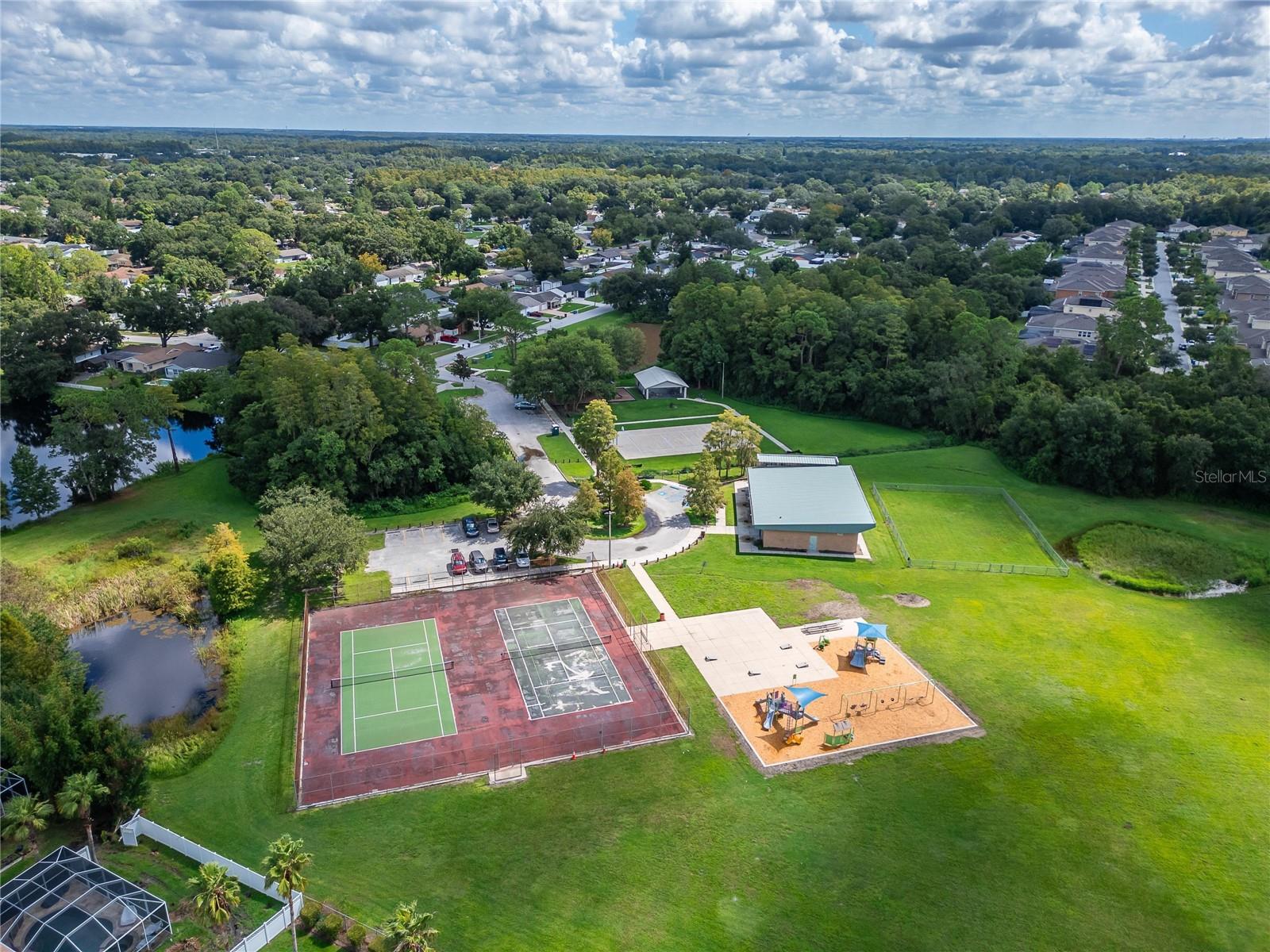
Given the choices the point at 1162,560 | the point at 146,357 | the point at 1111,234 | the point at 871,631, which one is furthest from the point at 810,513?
the point at 1111,234

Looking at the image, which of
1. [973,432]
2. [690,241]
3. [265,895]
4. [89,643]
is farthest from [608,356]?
[690,241]

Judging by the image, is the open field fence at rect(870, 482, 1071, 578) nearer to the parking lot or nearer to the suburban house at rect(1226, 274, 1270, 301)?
the parking lot

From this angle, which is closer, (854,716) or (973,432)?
(854,716)

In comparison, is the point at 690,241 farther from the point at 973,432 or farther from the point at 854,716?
the point at 854,716

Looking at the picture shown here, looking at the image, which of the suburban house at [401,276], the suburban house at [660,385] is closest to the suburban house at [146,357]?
the suburban house at [401,276]

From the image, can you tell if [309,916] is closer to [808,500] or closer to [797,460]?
[808,500]

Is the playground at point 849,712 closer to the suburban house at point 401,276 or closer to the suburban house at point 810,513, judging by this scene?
the suburban house at point 810,513
